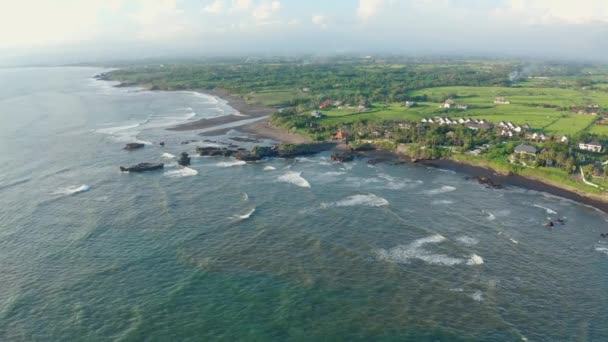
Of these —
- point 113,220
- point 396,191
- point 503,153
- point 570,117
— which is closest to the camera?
point 113,220

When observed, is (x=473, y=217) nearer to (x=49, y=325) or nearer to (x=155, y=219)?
(x=155, y=219)

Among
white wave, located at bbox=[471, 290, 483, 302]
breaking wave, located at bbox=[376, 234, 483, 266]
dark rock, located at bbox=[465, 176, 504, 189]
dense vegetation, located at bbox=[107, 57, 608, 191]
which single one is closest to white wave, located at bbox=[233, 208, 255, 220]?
breaking wave, located at bbox=[376, 234, 483, 266]

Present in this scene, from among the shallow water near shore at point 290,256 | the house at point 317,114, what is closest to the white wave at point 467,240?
the shallow water near shore at point 290,256

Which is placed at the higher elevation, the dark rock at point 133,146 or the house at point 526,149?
the house at point 526,149

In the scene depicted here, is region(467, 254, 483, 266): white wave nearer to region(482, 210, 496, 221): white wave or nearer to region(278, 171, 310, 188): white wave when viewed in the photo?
region(482, 210, 496, 221): white wave

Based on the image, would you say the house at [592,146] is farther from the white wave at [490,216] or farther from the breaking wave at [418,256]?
the breaking wave at [418,256]

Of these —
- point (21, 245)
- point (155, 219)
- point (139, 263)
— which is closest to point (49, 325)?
point (139, 263)
